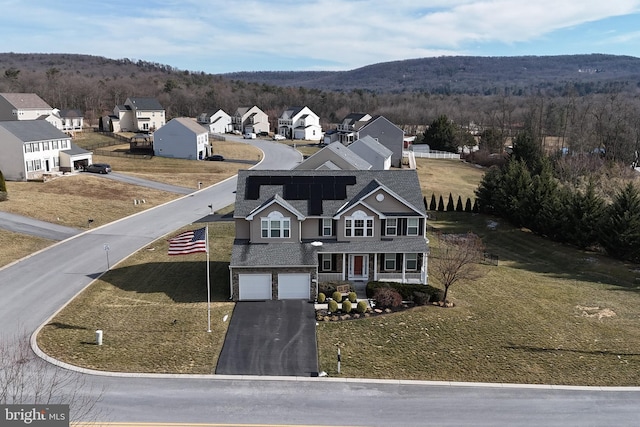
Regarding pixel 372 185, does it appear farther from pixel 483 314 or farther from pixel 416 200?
pixel 483 314

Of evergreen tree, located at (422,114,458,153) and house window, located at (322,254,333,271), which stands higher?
evergreen tree, located at (422,114,458,153)

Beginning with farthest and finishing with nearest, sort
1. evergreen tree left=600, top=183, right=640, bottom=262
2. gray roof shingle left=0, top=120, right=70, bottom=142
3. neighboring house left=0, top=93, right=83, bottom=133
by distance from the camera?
1. neighboring house left=0, top=93, right=83, bottom=133
2. gray roof shingle left=0, top=120, right=70, bottom=142
3. evergreen tree left=600, top=183, right=640, bottom=262

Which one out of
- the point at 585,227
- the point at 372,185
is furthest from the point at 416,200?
the point at 585,227

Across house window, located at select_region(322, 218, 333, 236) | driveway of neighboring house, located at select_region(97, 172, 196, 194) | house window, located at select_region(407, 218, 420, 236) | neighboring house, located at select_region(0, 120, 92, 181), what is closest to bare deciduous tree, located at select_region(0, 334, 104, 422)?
house window, located at select_region(322, 218, 333, 236)

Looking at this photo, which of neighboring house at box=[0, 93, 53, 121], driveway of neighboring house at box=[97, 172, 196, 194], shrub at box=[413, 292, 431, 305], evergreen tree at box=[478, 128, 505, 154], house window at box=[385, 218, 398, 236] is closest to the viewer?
shrub at box=[413, 292, 431, 305]

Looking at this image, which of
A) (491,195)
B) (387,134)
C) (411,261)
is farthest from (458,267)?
(387,134)

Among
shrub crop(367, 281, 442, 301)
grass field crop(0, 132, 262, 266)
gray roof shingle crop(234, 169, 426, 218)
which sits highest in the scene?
gray roof shingle crop(234, 169, 426, 218)

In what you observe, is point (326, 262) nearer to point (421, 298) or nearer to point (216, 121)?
point (421, 298)

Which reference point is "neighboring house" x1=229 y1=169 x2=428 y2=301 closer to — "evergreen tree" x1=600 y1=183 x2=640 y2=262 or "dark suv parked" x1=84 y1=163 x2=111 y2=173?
"evergreen tree" x1=600 y1=183 x2=640 y2=262
